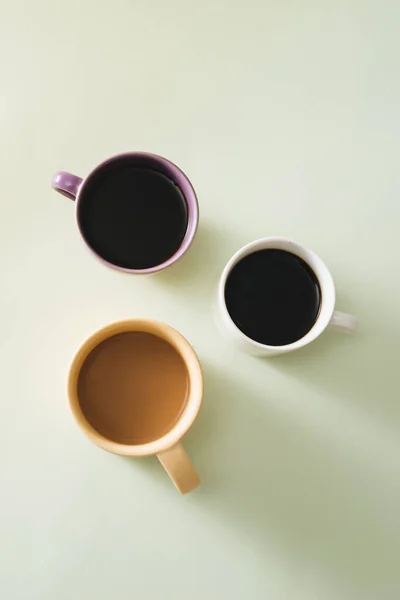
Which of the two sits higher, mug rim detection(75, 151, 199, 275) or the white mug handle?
mug rim detection(75, 151, 199, 275)

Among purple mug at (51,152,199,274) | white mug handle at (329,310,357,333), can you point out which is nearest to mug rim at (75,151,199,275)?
purple mug at (51,152,199,274)

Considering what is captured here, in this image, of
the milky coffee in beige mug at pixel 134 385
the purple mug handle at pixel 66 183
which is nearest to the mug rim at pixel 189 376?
the milky coffee in beige mug at pixel 134 385

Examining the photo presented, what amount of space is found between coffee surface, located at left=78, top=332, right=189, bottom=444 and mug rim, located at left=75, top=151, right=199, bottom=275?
91 millimetres

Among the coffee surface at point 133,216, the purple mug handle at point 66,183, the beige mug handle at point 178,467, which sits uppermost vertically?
the purple mug handle at point 66,183

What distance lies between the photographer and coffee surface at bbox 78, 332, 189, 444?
2.32 feet

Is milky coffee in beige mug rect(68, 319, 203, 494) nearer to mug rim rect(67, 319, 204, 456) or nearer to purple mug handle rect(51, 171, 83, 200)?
mug rim rect(67, 319, 204, 456)

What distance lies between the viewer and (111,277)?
755 millimetres

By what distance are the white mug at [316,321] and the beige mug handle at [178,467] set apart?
15 centimetres

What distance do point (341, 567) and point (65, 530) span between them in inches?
14.2

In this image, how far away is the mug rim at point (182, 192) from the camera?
2.22 feet

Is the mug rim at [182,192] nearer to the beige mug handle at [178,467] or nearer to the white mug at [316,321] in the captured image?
the white mug at [316,321]

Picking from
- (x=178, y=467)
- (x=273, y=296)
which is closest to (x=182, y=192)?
(x=273, y=296)

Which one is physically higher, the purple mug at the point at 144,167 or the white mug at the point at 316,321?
the purple mug at the point at 144,167

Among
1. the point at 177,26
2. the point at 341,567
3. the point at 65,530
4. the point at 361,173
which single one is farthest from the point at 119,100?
the point at 341,567
